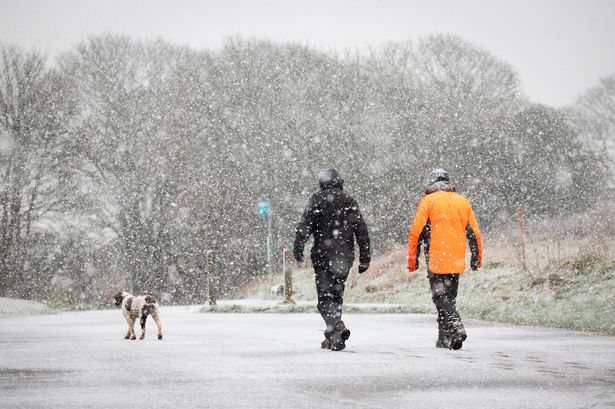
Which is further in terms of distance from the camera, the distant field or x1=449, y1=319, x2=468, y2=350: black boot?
the distant field

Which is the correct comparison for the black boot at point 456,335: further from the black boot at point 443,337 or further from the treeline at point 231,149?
the treeline at point 231,149

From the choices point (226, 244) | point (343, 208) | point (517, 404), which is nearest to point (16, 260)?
point (226, 244)

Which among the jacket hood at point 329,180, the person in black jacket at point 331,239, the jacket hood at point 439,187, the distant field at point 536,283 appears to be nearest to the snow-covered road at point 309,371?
the person in black jacket at point 331,239

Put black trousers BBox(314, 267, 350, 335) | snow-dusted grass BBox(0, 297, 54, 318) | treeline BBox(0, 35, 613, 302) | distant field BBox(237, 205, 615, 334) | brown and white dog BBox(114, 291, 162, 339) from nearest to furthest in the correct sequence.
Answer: black trousers BBox(314, 267, 350, 335) < brown and white dog BBox(114, 291, 162, 339) < distant field BBox(237, 205, 615, 334) < snow-dusted grass BBox(0, 297, 54, 318) < treeline BBox(0, 35, 613, 302)

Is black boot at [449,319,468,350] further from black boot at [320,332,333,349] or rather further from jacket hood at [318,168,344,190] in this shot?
jacket hood at [318,168,344,190]

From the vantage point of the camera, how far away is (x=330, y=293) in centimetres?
1120

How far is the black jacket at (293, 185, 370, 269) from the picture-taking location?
11320mm

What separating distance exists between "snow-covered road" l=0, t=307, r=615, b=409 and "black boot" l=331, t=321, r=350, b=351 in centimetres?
21

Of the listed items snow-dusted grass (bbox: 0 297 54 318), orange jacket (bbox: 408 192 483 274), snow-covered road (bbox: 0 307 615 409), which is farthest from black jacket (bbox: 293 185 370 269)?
snow-dusted grass (bbox: 0 297 54 318)

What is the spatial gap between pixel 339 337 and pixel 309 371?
2.18m

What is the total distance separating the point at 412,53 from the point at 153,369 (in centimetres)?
3957

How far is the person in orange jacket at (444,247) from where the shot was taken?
10.9 metres

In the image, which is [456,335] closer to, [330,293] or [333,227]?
[330,293]

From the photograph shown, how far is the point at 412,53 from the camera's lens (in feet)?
156
